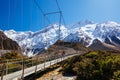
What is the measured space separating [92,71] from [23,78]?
4.55 m

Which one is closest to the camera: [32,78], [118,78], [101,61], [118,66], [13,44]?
[118,78]

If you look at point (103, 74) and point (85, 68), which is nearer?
point (103, 74)

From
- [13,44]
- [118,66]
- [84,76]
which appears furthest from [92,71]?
[13,44]

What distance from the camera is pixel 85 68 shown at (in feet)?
61.0

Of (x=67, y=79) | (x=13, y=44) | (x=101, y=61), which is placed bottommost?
(x=67, y=79)

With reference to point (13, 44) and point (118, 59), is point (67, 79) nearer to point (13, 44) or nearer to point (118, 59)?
point (118, 59)

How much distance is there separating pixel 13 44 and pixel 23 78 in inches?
6392

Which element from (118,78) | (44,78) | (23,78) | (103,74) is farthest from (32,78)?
(118,78)

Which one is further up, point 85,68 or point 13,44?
point 13,44

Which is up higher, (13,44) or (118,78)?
(13,44)

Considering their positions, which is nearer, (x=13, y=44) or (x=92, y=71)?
(x=92, y=71)

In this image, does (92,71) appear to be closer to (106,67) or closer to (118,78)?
(106,67)

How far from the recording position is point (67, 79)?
A: 19.0 metres

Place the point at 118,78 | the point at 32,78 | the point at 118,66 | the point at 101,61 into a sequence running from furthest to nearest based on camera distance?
1. the point at 32,78
2. the point at 101,61
3. the point at 118,66
4. the point at 118,78
